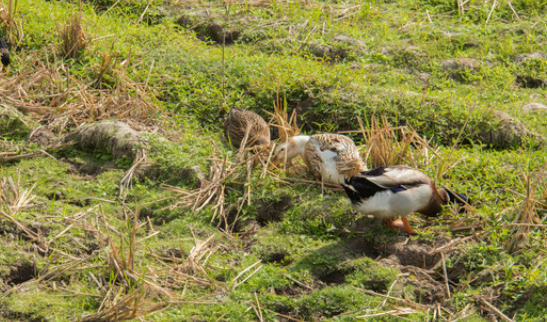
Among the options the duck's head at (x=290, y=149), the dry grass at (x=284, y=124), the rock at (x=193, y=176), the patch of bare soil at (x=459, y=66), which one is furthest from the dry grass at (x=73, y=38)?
the patch of bare soil at (x=459, y=66)

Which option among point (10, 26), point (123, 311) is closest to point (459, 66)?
point (10, 26)

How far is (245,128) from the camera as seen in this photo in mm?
7137

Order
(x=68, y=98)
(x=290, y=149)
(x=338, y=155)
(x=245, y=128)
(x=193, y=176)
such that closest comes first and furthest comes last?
(x=338, y=155) → (x=193, y=176) → (x=290, y=149) → (x=245, y=128) → (x=68, y=98)

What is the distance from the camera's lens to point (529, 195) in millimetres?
5156

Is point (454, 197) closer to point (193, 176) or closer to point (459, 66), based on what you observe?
point (193, 176)

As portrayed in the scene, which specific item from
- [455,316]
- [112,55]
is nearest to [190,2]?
[112,55]

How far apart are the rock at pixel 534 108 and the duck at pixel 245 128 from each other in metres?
2.93

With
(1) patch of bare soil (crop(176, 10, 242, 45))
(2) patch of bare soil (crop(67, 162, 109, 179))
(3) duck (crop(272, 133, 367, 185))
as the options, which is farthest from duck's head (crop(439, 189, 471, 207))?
(1) patch of bare soil (crop(176, 10, 242, 45))

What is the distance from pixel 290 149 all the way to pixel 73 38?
3.27 m

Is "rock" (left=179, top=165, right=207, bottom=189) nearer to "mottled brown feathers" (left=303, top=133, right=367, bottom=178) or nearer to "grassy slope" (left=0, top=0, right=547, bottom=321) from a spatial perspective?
"grassy slope" (left=0, top=0, right=547, bottom=321)

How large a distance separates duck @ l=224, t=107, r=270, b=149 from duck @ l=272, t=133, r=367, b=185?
39 cm

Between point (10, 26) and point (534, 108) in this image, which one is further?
point (10, 26)

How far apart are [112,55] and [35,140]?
1.48 metres

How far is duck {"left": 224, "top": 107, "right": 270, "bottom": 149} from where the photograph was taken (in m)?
7.15
